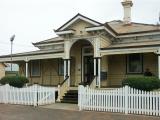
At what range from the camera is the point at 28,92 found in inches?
761

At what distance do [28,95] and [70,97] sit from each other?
2854mm

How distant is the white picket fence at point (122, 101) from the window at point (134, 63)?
20.8 feet

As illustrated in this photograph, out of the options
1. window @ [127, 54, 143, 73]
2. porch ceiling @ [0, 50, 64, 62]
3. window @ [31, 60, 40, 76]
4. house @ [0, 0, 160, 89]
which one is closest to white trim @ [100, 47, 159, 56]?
house @ [0, 0, 160, 89]

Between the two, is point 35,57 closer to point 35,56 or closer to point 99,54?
point 35,56

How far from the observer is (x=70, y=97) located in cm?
2061

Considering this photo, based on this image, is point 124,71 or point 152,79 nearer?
point 152,79

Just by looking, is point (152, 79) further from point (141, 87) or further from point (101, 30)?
point (101, 30)

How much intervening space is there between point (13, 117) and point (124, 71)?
10263mm

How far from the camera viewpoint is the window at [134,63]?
71.5ft

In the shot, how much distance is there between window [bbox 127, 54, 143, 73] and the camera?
21.8m

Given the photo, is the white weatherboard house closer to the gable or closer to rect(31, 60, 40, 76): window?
the gable

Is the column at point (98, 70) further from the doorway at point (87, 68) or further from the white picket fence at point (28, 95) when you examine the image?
the white picket fence at point (28, 95)

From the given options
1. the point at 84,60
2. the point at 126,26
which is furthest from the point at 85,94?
the point at 126,26

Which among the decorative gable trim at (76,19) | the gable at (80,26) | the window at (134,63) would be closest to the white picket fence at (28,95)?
the gable at (80,26)
